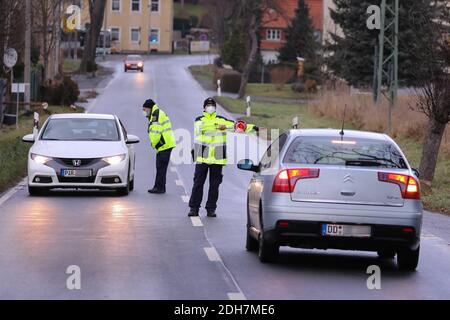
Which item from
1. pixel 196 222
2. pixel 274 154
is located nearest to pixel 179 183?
pixel 196 222

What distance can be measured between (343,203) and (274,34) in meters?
119

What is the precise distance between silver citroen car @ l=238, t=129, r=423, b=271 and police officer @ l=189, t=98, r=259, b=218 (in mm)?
5235

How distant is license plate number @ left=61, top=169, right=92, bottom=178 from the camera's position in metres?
20.2

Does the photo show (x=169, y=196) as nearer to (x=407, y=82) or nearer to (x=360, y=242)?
(x=360, y=242)

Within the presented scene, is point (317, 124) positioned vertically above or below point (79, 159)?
below

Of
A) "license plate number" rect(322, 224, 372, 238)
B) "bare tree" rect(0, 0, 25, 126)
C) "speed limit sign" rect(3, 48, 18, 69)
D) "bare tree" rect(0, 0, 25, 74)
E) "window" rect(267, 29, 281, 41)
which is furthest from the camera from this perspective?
"window" rect(267, 29, 281, 41)

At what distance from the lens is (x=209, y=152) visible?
1766 cm

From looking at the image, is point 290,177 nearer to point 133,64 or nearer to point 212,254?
point 212,254

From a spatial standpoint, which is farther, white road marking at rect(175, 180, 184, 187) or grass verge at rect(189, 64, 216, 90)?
grass verge at rect(189, 64, 216, 90)

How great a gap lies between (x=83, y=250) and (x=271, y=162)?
239cm

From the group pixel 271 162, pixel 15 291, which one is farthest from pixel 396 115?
pixel 15 291

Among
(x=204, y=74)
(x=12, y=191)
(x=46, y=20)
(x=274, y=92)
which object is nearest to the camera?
(x=12, y=191)

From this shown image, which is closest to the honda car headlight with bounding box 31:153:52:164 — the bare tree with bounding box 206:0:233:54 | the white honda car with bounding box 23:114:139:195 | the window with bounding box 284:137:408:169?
the white honda car with bounding box 23:114:139:195

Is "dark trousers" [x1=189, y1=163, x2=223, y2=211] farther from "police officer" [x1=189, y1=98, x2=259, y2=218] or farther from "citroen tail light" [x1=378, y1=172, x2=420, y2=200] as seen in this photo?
"citroen tail light" [x1=378, y1=172, x2=420, y2=200]
